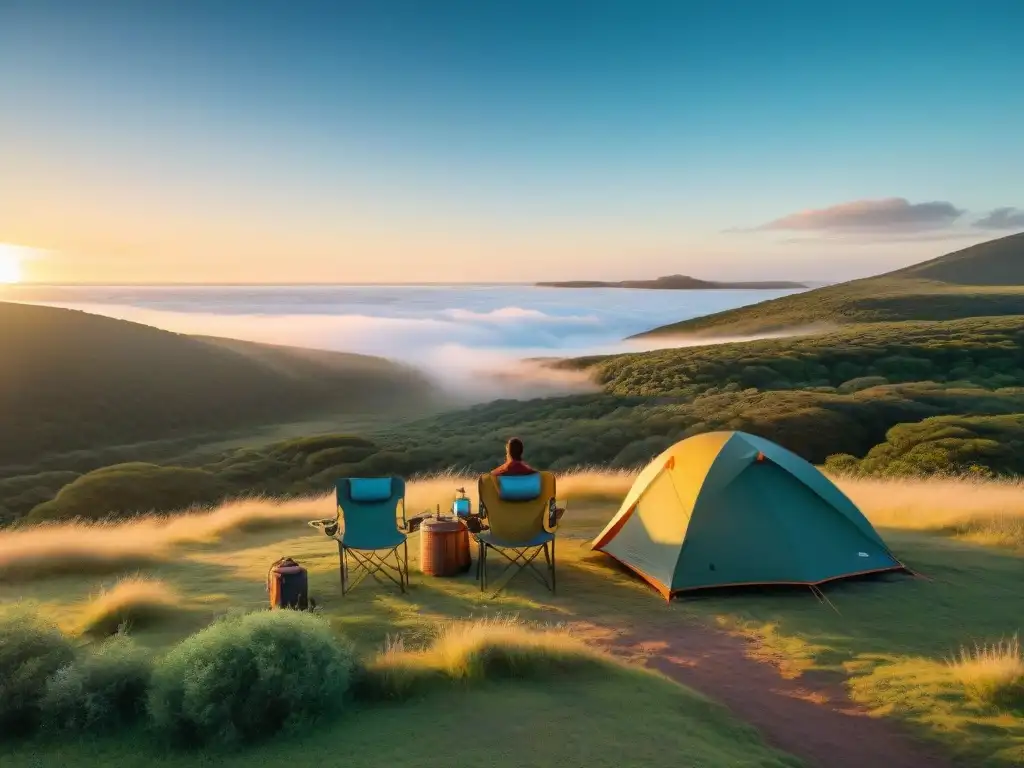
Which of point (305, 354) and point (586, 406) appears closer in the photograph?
point (586, 406)

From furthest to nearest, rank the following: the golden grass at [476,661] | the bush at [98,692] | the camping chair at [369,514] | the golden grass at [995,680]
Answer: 1. the camping chair at [369,514]
2. the golden grass at [995,680]
3. the golden grass at [476,661]
4. the bush at [98,692]

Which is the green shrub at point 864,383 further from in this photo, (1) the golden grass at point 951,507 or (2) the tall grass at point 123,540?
(2) the tall grass at point 123,540

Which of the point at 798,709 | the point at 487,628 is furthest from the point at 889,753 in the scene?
the point at 487,628

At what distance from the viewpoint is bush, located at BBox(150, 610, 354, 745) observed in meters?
5.88

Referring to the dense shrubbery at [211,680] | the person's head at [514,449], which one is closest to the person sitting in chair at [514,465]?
the person's head at [514,449]

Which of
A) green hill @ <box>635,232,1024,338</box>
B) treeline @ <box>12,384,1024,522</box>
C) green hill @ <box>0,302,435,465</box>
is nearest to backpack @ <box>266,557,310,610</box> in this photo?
treeline @ <box>12,384,1024,522</box>

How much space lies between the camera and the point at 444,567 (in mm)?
11461

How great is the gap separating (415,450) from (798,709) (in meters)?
36.2

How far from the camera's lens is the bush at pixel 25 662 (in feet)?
19.8

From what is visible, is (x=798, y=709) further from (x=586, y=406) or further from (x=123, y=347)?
(x=123, y=347)

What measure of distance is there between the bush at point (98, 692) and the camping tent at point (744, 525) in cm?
666

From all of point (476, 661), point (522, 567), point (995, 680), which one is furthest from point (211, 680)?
point (995, 680)

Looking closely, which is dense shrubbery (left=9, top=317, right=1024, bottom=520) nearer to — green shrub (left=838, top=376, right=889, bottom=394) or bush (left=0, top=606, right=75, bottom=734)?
green shrub (left=838, top=376, right=889, bottom=394)

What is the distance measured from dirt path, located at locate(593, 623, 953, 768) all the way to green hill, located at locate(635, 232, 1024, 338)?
324ft
